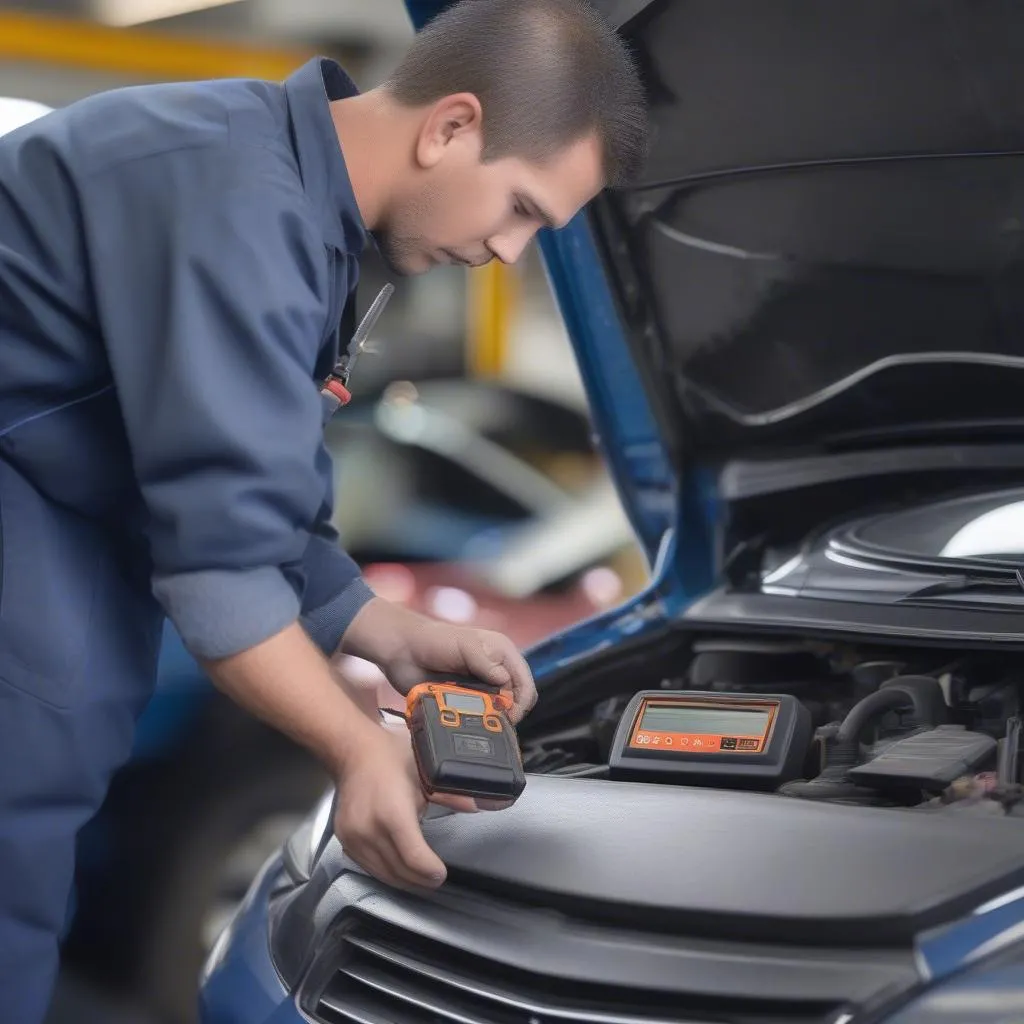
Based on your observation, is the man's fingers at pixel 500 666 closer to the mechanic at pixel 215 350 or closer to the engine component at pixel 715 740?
the mechanic at pixel 215 350

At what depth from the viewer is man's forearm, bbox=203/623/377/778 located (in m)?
1.24

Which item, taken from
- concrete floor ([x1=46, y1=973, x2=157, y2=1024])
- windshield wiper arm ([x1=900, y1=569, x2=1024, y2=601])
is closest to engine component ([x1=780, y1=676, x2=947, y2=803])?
windshield wiper arm ([x1=900, y1=569, x2=1024, y2=601])

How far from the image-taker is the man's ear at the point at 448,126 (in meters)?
1.36

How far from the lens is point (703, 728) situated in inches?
61.9

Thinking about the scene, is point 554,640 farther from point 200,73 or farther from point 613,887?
point 200,73

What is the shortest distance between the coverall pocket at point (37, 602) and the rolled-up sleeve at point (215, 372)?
18 cm

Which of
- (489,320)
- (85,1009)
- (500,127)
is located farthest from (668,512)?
(489,320)

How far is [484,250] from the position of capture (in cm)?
144

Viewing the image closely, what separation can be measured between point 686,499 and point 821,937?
1097 millimetres

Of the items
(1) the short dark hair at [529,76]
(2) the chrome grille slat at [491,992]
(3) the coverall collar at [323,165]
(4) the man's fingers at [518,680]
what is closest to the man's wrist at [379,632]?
(4) the man's fingers at [518,680]

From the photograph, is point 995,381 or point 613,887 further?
point 995,381

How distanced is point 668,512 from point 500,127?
97 cm

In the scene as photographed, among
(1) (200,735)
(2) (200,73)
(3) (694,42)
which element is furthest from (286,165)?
(2) (200,73)

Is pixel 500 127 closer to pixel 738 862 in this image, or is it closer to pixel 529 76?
pixel 529 76
